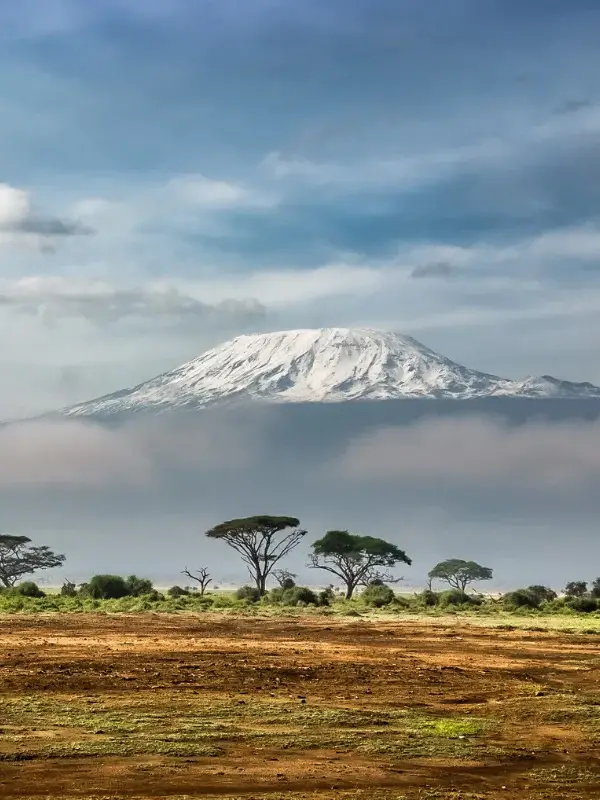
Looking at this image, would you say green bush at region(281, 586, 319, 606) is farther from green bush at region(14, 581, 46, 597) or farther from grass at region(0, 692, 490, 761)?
grass at region(0, 692, 490, 761)

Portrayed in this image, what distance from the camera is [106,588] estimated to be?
238 feet

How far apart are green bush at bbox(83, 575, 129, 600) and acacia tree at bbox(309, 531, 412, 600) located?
23.8m

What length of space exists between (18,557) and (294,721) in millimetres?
90942

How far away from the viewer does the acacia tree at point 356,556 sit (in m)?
95.8

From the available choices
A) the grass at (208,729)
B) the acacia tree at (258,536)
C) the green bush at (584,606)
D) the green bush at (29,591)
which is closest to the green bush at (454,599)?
the green bush at (584,606)

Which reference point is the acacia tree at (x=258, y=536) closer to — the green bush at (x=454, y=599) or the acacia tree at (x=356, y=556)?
the acacia tree at (x=356, y=556)

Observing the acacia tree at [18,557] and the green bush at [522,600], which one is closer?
the green bush at [522,600]

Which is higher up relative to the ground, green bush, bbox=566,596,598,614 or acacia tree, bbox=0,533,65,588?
acacia tree, bbox=0,533,65,588

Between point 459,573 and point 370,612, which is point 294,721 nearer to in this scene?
point 370,612

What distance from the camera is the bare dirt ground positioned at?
40.5 feet

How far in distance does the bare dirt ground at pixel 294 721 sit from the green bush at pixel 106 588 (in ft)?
144

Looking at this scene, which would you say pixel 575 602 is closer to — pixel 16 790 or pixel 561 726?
pixel 561 726

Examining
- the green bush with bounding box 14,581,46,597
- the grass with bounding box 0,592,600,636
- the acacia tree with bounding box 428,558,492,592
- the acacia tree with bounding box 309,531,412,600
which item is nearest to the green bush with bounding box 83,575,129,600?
the green bush with bounding box 14,581,46,597

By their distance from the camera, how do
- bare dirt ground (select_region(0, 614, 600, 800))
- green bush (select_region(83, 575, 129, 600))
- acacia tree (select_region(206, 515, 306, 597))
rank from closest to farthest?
bare dirt ground (select_region(0, 614, 600, 800)) < green bush (select_region(83, 575, 129, 600)) < acacia tree (select_region(206, 515, 306, 597))
